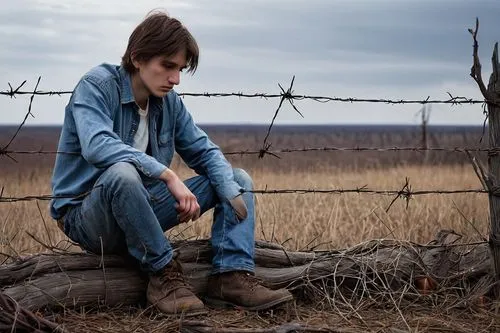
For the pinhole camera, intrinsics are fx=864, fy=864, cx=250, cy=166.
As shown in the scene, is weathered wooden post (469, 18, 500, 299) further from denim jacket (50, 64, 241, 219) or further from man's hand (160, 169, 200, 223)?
man's hand (160, 169, 200, 223)

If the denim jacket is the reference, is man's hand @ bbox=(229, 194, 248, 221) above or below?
below

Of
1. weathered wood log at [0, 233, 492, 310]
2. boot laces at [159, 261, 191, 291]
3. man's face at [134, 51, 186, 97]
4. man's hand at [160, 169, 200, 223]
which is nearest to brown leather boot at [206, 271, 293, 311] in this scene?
weathered wood log at [0, 233, 492, 310]

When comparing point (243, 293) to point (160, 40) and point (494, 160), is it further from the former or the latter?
point (494, 160)

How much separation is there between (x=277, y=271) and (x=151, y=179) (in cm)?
96

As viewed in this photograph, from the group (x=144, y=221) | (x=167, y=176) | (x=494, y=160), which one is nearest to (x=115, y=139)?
(x=167, y=176)

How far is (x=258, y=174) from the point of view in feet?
→ 41.8

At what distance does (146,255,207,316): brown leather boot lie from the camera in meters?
4.18

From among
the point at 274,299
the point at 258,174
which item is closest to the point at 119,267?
the point at 274,299

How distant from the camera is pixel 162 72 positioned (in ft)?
13.8

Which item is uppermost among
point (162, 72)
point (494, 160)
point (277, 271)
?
point (162, 72)

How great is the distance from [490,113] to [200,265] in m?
1.86

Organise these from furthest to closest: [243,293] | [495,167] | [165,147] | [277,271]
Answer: [495,167], [277,271], [165,147], [243,293]

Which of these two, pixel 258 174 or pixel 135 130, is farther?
pixel 258 174

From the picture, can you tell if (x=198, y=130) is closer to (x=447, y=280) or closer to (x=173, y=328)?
(x=173, y=328)
